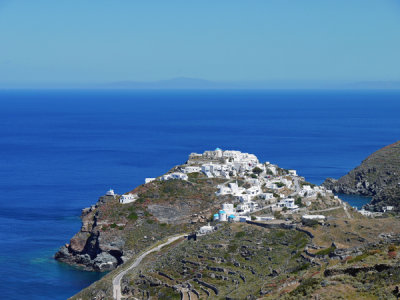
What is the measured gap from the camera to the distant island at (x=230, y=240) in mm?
34656

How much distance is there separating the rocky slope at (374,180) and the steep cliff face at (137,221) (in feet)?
93.0

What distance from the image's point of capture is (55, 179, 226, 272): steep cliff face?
65562 mm

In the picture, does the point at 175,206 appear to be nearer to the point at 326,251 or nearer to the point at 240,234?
the point at 240,234

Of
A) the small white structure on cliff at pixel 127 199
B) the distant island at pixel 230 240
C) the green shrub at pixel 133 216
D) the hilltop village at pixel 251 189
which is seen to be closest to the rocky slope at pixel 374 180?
the hilltop village at pixel 251 189

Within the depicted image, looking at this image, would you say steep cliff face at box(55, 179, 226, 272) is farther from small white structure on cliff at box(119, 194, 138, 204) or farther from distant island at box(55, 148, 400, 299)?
small white structure on cliff at box(119, 194, 138, 204)

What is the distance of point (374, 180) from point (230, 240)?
53.0 meters

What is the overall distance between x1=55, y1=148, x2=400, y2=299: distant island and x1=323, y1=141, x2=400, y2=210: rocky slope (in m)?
17.3

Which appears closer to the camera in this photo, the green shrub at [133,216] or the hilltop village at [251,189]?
the hilltop village at [251,189]

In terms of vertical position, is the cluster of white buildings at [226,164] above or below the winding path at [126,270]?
above

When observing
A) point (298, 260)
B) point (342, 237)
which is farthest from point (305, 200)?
point (298, 260)

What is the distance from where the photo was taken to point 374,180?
102312 mm

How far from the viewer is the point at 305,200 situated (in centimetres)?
6912

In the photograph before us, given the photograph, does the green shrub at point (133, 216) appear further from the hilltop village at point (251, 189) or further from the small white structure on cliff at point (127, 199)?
the hilltop village at point (251, 189)

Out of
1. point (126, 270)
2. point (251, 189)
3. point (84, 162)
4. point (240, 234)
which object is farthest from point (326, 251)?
point (84, 162)
